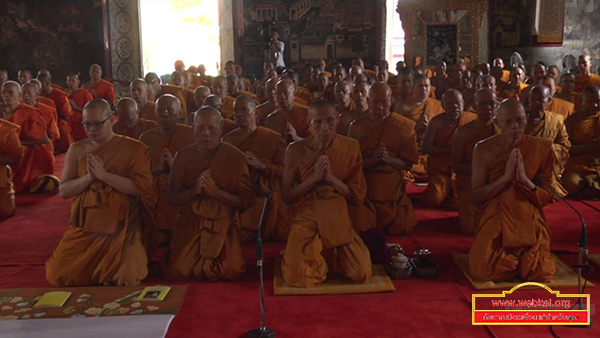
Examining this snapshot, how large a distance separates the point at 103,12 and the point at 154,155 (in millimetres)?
18090

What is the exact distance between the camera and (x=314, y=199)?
5750mm

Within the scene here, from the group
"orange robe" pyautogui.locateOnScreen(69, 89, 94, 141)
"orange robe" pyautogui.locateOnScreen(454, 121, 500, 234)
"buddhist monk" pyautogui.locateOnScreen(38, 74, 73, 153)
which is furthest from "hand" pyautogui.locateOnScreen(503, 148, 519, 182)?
"orange robe" pyautogui.locateOnScreen(69, 89, 94, 141)

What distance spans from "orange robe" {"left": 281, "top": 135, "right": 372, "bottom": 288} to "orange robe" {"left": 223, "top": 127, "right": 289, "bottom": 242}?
3.83 ft

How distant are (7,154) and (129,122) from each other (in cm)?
200

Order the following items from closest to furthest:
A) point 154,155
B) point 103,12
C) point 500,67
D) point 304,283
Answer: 1. point 304,283
2. point 154,155
3. point 500,67
4. point 103,12

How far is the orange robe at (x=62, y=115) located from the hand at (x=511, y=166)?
1043 centimetres

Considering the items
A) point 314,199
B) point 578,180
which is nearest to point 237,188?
point 314,199

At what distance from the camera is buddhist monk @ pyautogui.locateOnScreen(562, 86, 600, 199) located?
8719mm

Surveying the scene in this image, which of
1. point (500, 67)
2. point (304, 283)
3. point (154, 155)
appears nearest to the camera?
point (304, 283)

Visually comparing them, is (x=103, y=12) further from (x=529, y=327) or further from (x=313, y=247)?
(x=529, y=327)

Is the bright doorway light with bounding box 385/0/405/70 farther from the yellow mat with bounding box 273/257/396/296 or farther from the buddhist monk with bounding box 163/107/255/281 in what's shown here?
the yellow mat with bounding box 273/257/396/296

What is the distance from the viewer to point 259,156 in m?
6.99

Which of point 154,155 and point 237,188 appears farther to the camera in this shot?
point 154,155

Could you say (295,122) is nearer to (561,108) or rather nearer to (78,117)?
(561,108)
